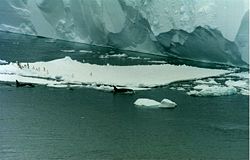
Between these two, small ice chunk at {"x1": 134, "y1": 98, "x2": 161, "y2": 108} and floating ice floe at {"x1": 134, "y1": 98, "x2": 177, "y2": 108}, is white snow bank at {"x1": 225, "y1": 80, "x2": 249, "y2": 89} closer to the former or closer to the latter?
floating ice floe at {"x1": 134, "y1": 98, "x2": 177, "y2": 108}

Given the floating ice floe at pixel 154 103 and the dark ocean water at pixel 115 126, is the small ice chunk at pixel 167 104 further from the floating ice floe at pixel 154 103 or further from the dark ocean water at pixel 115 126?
the dark ocean water at pixel 115 126

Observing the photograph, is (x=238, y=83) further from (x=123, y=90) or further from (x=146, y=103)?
(x=146, y=103)

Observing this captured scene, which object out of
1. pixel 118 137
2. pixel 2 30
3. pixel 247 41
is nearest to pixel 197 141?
pixel 118 137

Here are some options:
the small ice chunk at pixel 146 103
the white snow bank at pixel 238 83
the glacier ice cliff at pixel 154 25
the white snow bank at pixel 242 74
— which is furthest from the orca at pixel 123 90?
the glacier ice cliff at pixel 154 25

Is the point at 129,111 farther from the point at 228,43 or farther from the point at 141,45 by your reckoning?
the point at 141,45

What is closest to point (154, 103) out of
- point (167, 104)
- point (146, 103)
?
point (146, 103)

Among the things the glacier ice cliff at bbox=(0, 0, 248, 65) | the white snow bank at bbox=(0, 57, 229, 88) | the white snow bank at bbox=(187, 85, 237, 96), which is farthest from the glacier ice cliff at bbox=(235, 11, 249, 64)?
the white snow bank at bbox=(187, 85, 237, 96)
